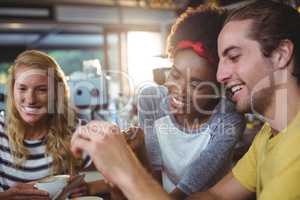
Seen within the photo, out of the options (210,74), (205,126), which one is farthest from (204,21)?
(205,126)

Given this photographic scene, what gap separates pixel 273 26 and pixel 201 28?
0.31m

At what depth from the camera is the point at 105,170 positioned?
69cm

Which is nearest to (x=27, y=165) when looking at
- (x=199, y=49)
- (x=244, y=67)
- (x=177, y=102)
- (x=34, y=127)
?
(x=34, y=127)

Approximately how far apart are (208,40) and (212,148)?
362mm

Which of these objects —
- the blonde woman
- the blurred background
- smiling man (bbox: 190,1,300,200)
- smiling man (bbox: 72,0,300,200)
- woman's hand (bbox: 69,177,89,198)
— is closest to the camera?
smiling man (bbox: 72,0,300,200)

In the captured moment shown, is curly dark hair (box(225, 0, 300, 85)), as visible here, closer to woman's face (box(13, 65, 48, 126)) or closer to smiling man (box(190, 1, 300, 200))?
smiling man (box(190, 1, 300, 200))

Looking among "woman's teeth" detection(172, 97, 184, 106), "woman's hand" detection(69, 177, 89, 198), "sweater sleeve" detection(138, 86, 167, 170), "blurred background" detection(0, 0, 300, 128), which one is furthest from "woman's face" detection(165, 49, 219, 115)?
"blurred background" detection(0, 0, 300, 128)

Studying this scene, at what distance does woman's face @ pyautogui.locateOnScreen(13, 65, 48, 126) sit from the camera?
1330 mm

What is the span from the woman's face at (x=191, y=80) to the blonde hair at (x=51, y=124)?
490mm

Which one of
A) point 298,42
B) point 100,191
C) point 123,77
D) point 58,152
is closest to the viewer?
point 298,42

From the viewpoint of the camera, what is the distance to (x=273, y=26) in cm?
92

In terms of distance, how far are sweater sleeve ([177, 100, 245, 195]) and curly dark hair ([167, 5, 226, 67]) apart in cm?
19

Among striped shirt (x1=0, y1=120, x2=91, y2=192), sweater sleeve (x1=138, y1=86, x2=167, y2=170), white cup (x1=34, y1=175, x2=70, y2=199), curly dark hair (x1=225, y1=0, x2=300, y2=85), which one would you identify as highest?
curly dark hair (x1=225, y1=0, x2=300, y2=85)

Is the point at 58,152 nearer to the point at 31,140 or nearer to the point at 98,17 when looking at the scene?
the point at 31,140
